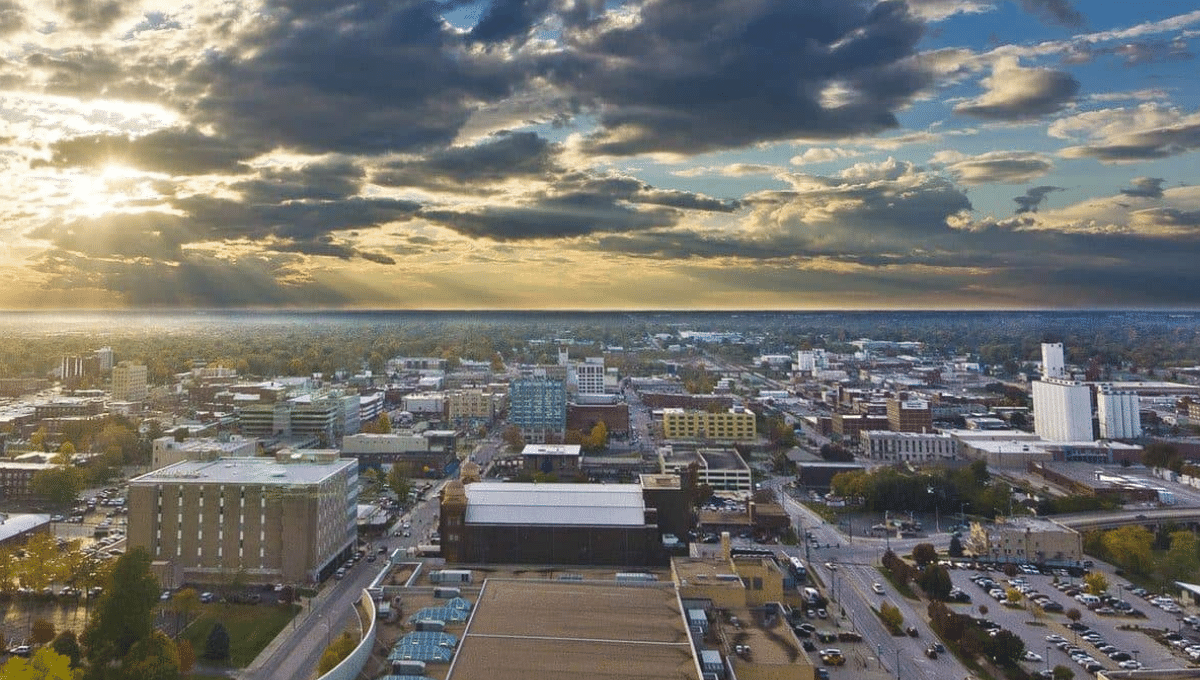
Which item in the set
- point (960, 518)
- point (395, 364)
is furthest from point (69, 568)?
point (395, 364)

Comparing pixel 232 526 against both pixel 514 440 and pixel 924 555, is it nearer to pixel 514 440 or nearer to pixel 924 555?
pixel 924 555

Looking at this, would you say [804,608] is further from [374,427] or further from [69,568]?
[374,427]

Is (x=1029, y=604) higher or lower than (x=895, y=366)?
lower

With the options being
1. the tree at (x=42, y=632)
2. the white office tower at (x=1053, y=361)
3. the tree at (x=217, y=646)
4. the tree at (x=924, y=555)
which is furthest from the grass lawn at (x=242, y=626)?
the white office tower at (x=1053, y=361)

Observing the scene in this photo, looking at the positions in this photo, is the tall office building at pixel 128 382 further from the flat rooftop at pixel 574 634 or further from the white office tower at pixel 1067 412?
the white office tower at pixel 1067 412

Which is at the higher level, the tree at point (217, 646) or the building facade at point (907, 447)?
the building facade at point (907, 447)

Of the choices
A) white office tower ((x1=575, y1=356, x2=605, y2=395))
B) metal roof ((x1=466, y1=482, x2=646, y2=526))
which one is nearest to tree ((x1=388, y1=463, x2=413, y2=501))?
metal roof ((x1=466, y1=482, x2=646, y2=526))
